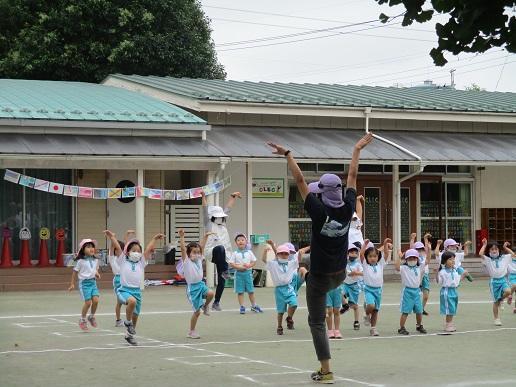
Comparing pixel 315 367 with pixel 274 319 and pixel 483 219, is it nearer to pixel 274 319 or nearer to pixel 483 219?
pixel 274 319

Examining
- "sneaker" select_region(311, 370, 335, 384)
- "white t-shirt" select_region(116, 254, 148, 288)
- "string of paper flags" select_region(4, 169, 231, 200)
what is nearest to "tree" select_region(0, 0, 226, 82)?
A: "string of paper flags" select_region(4, 169, 231, 200)

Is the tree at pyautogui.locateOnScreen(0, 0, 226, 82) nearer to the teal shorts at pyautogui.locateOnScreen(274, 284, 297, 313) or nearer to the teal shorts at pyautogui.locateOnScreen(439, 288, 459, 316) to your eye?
the teal shorts at pyautogui.locateOnScreen(274, 284, 297, 313)

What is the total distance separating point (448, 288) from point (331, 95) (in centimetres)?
1498

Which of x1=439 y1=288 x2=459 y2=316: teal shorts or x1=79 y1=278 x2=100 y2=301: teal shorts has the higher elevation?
x1=79 y1=278 x2=100 y2=301: teal shorts

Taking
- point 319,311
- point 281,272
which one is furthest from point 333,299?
point 319,311

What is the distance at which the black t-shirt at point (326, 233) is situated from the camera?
10.6 meters

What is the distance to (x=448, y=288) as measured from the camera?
53.9 feet

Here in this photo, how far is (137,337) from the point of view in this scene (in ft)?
50.3

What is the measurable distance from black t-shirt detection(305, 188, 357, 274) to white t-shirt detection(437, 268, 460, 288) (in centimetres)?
612

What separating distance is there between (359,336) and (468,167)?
17086 mm

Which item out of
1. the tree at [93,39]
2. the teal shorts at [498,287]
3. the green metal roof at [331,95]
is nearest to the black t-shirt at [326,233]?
the teal shorts at [498,287]

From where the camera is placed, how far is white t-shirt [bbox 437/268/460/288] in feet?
54.1

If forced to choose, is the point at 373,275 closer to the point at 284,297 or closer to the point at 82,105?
the point at 284,297

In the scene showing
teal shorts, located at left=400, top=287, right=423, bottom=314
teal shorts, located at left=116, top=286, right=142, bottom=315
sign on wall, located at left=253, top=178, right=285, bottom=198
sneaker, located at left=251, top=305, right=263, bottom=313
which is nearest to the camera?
teal shorts, located at left=116, top=286, right=142, bottom=315
